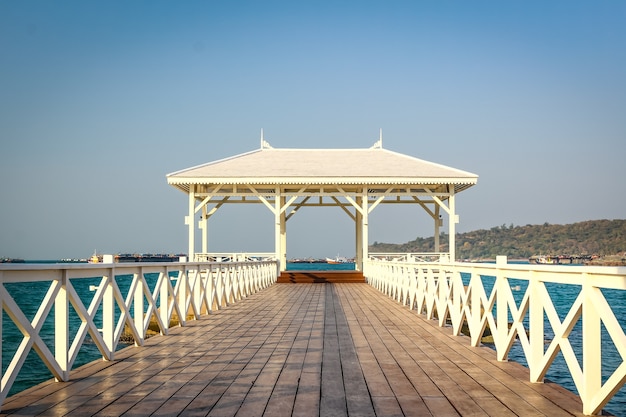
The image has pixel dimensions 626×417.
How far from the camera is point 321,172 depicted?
23.9m

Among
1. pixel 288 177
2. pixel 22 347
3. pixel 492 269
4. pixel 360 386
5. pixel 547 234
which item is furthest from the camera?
pixel 547 234

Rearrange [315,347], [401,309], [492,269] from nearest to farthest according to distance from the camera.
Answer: [492,269] < [315,347] < [401,309]

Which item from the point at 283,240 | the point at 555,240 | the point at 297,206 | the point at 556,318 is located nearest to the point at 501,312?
the point at 556,318

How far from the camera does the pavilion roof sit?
22.8m

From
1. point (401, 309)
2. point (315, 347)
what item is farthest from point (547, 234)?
point (315, 347)

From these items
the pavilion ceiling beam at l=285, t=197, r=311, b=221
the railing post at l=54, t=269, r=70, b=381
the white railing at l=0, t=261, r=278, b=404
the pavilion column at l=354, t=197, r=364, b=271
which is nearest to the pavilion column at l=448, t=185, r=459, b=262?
the pavilion column at l=354, t=197, r=364, b=271

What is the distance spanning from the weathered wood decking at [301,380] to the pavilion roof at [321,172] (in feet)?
46.5

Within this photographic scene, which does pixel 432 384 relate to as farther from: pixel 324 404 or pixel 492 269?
pixel 492 269

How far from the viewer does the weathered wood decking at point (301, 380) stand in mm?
4340

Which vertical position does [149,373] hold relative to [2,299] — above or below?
below

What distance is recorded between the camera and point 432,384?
5.16 m

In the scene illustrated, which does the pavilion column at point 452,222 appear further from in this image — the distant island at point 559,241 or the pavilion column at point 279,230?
the distant island at point 559,241

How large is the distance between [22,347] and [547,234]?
78296 millimetres

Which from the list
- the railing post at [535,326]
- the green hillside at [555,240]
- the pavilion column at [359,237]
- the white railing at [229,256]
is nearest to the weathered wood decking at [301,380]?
the railing post at [535,326]
